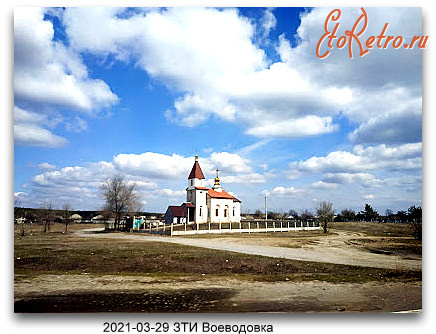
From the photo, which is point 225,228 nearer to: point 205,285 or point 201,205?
point 201,205

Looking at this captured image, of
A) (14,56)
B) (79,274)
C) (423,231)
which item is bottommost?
(79,274)

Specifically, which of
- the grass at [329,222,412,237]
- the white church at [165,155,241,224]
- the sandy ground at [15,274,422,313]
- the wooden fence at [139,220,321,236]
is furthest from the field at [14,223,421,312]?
the white church at [165,155,241,224]

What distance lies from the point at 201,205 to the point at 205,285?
2797cm

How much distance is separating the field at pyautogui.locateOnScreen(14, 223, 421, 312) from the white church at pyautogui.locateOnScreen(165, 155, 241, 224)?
2389 cm

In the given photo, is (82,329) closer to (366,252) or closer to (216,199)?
(366,252)

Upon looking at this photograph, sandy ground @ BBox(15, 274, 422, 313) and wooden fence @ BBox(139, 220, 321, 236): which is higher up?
sandy ground @ BBox(15, 274, 422, 313)

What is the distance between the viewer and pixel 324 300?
6.59 m

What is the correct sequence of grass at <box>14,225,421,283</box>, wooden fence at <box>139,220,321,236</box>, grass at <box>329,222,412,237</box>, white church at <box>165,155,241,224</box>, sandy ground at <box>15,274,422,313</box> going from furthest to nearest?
white church at <box>165,155,241,224</box> < wooden fence at <box>139,220,321,236</box> < grass at <box>329,222,412,237</box> < grass at <box>14,225,421,283</box> < sandy ground at <box>15,274,422,313</box>

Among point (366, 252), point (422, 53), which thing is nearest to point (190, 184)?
point (366, 252)

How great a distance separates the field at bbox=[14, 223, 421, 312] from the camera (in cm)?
639

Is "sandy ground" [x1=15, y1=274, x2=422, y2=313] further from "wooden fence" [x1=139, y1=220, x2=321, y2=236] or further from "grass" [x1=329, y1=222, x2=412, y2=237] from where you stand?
"wooden fence" [x1=139, y1=220, x2=321, y2=236]

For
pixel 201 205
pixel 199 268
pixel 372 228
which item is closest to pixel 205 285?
pixel 199 268

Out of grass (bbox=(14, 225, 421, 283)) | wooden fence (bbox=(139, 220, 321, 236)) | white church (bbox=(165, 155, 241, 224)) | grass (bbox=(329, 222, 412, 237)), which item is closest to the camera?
grass (bbox=(14, 225, 421, 283))

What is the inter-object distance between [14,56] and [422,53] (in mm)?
10199
